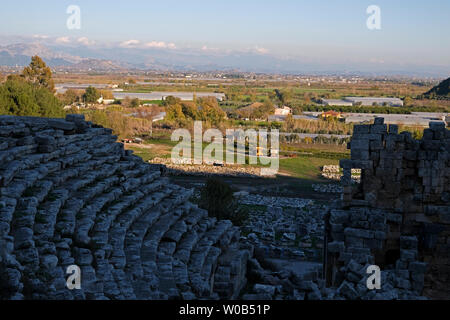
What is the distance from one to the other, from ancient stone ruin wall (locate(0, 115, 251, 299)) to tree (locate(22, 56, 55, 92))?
42.4 meters

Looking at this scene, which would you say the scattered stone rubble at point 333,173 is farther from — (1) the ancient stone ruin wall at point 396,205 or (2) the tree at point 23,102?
(1) the ancient stone ruin wall at point 396,205

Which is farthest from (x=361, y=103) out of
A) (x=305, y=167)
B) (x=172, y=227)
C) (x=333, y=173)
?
(x=172, y=227)

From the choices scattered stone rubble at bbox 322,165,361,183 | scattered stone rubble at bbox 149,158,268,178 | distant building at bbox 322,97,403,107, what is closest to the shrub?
scattered stone rubble at bbox 149,158,268,178

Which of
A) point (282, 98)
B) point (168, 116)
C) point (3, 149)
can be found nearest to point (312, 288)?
point (3, 149)

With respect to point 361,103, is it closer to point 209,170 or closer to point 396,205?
point 209,170

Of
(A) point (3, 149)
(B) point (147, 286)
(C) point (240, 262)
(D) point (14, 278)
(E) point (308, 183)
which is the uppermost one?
(A) point (3, 149)

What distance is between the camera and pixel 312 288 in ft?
27.9

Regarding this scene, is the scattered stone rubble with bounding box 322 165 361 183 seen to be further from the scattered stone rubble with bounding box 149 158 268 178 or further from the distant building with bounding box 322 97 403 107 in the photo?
the distant building with bounding box 322 97 403 107

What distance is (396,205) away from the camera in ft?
35.8

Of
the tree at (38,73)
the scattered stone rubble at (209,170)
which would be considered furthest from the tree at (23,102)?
the tree at (38,73)

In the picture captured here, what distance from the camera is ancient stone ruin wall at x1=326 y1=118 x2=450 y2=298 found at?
1063 cm

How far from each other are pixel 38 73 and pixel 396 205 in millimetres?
49285
